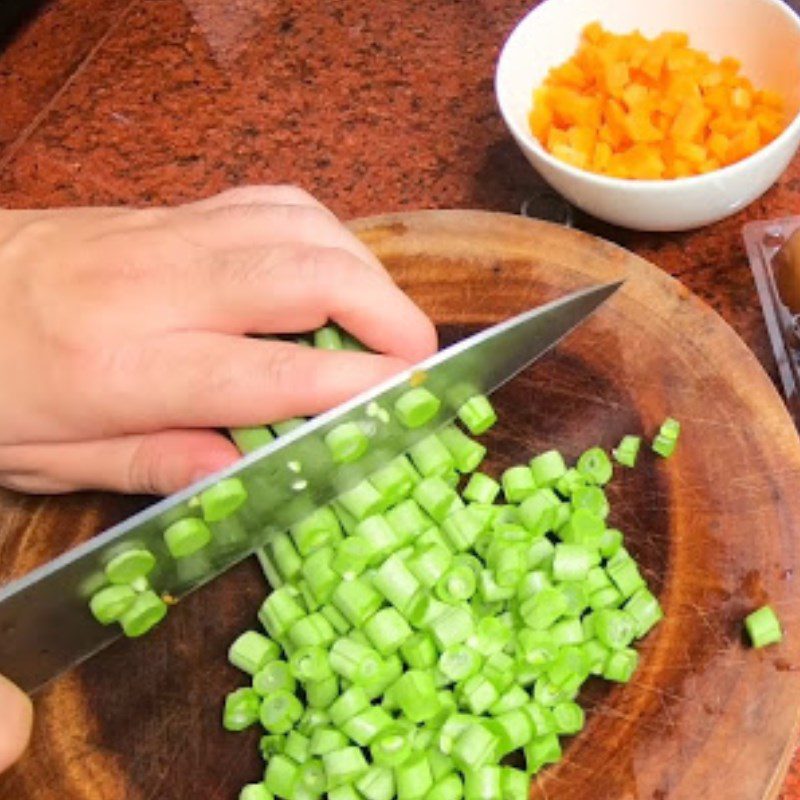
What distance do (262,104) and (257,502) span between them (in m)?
0.82

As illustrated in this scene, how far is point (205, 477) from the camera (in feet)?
3.55

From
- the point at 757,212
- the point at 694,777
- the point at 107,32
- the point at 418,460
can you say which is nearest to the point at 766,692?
the point at 694,777

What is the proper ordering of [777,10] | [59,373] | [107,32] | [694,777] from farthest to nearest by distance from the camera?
[107,32] < [777,10] < [59,373] < [694,777]

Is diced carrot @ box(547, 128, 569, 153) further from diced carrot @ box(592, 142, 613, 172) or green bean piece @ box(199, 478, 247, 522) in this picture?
green bean piece @ box(199, 478, 247, 522)

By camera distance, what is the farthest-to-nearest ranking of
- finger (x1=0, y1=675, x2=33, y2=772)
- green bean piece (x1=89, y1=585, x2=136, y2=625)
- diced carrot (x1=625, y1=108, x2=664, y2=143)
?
diced carrot (x1=625, y1=108, x2=664, y2=143)
green bean piece (x1=89, y1=585, x2=136, y2=625)
finger (x1=0, y1=675, x2=33, y2=772)

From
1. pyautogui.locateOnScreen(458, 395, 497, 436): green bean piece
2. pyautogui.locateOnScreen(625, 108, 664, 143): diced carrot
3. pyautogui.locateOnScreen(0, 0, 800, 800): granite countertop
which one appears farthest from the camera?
pyautogui.locateOnScreen(0, 0, 800, 800): granite countertop

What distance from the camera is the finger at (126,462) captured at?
112 centimetres

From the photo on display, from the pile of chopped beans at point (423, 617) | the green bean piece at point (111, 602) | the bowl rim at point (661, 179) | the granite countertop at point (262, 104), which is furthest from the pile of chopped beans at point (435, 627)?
the granite countertop at point (262, 104)

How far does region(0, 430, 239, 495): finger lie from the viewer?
3.67 feet

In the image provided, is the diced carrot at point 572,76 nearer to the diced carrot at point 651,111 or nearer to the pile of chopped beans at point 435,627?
the diced carrot at point 651,111

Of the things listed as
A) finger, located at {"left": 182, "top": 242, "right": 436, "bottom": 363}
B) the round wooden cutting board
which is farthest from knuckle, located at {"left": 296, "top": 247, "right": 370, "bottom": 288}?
the round wooden cutting board

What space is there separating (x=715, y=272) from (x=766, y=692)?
534 millimetres

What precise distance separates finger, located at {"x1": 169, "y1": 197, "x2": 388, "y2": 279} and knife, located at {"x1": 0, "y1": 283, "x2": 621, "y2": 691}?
129 mm

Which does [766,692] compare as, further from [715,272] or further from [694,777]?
[715,272]
